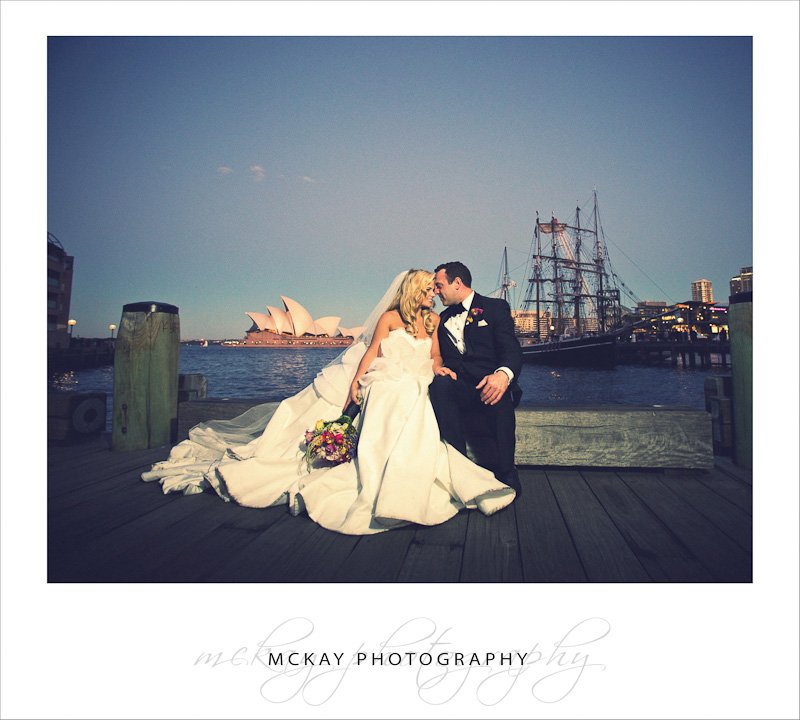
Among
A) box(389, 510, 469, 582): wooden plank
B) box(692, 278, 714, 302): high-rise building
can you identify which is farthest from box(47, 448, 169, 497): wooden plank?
box(692, 278, 714, 302): high-rise building

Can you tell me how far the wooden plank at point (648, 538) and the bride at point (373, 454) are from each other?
0.62 m

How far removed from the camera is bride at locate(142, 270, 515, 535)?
2648 millimetres

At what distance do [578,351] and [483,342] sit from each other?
57112 mm

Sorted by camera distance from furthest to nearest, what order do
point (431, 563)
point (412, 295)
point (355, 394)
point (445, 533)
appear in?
point (412, 295), point (355, 394), point (445, 533), point (431, 563)

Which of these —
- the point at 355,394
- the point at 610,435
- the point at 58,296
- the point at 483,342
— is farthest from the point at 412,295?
the point at 58,296

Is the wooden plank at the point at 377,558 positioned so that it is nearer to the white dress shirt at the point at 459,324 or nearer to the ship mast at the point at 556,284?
the white dress shirt at the point at 459,324

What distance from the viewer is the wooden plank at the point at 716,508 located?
95.7 inches

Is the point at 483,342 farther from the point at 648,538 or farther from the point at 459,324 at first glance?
the point at 648,538

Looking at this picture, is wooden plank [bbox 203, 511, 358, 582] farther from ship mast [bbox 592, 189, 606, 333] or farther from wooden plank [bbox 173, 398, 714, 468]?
ship mast [bbox 592, 189, 606, 333]

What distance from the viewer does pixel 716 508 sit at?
2824 millimetres

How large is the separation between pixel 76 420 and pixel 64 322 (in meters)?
53.3

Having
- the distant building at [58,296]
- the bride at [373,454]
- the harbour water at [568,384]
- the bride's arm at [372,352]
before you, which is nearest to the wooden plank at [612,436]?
the bride at [373,454]

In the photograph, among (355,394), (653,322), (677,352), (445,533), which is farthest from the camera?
(653,322)

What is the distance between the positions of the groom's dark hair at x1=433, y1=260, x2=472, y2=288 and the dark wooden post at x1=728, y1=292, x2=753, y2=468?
7.02 ft
